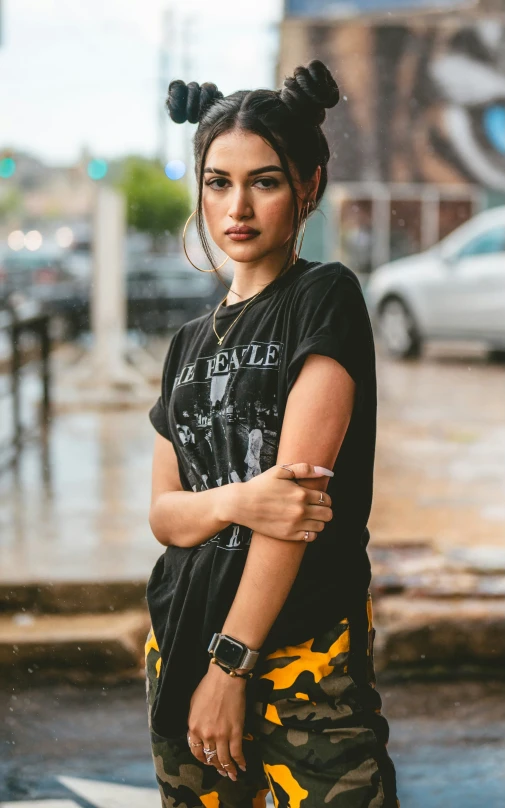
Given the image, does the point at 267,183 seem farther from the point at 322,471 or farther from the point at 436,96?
the point at 436,96

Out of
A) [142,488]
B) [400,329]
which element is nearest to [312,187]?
[142,488]

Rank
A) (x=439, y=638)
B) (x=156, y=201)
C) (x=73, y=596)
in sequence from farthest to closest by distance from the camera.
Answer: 1. (x=156, y=201)
2. (x=73, y=596)
3. (x=439, y=638)

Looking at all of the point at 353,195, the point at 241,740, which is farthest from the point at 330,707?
the point at 353,195

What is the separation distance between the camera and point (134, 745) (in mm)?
3027

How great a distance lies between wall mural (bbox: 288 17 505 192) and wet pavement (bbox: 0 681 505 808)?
7.60 metres

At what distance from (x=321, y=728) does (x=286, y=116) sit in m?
0.81

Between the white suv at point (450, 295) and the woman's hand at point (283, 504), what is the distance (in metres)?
9.22

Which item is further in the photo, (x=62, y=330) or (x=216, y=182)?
(x=62, y=330)

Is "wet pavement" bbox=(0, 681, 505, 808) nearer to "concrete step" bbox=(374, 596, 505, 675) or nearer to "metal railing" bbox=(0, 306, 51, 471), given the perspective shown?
"concrete step" bbox=(374, 596, 505, 675)

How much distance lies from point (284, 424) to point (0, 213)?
5606cm

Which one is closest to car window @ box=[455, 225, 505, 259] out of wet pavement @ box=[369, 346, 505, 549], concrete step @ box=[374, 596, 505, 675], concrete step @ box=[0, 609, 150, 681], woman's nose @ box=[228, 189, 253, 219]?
wet pavement @ box=[369, 346, 505, 549]

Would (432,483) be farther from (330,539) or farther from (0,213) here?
(0,213)

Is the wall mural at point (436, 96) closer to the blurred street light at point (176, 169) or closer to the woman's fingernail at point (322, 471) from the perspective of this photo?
the blurred street light at point (176, 169)

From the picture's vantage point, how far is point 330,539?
55.1 inches
